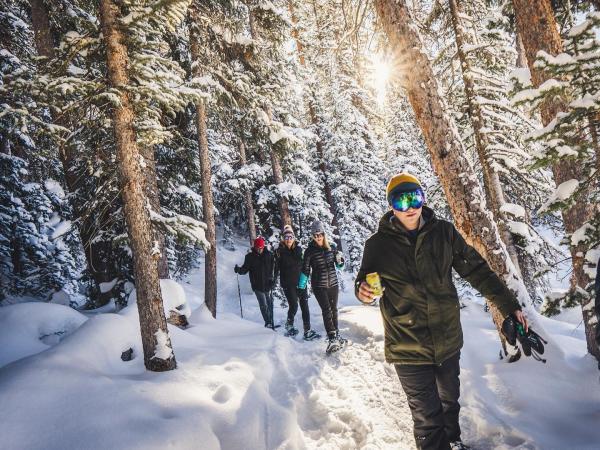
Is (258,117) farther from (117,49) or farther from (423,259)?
(423,259)

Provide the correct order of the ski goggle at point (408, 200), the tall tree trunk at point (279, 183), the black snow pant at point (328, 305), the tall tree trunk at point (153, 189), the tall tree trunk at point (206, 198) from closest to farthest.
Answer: the ski goggle at point (408, 200) → the black snow pant at point (328, 305) → the tall tree trunk at point (153, 189) → the tall tree trunk at point (206, 198) → the tall tree trunk at point (279, 183)

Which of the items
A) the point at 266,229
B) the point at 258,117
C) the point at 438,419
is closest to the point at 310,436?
the point at 438,419

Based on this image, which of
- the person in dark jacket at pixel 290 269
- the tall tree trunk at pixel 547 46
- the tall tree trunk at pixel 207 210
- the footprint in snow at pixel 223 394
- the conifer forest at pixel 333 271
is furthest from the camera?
the tall tree trunk at pixel 207 210

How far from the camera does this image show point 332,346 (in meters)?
7.24

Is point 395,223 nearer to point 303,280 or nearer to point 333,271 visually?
point 333,271

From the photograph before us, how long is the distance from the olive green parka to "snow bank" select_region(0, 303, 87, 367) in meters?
6.93

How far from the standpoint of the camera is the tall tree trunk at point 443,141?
5.27 meters

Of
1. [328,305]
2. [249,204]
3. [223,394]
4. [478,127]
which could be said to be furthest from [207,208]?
[478,127]

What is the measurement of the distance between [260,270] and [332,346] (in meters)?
4.30

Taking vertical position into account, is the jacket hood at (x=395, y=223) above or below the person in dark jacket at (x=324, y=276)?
above

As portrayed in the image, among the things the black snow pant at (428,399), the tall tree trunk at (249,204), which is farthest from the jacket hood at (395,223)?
the tall tree trunk at (249,204)

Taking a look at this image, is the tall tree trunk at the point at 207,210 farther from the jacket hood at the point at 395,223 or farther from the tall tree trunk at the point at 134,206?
the jacket hood at the point at 395,223

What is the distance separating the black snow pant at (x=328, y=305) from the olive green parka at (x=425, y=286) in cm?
444

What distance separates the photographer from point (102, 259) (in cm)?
1073
